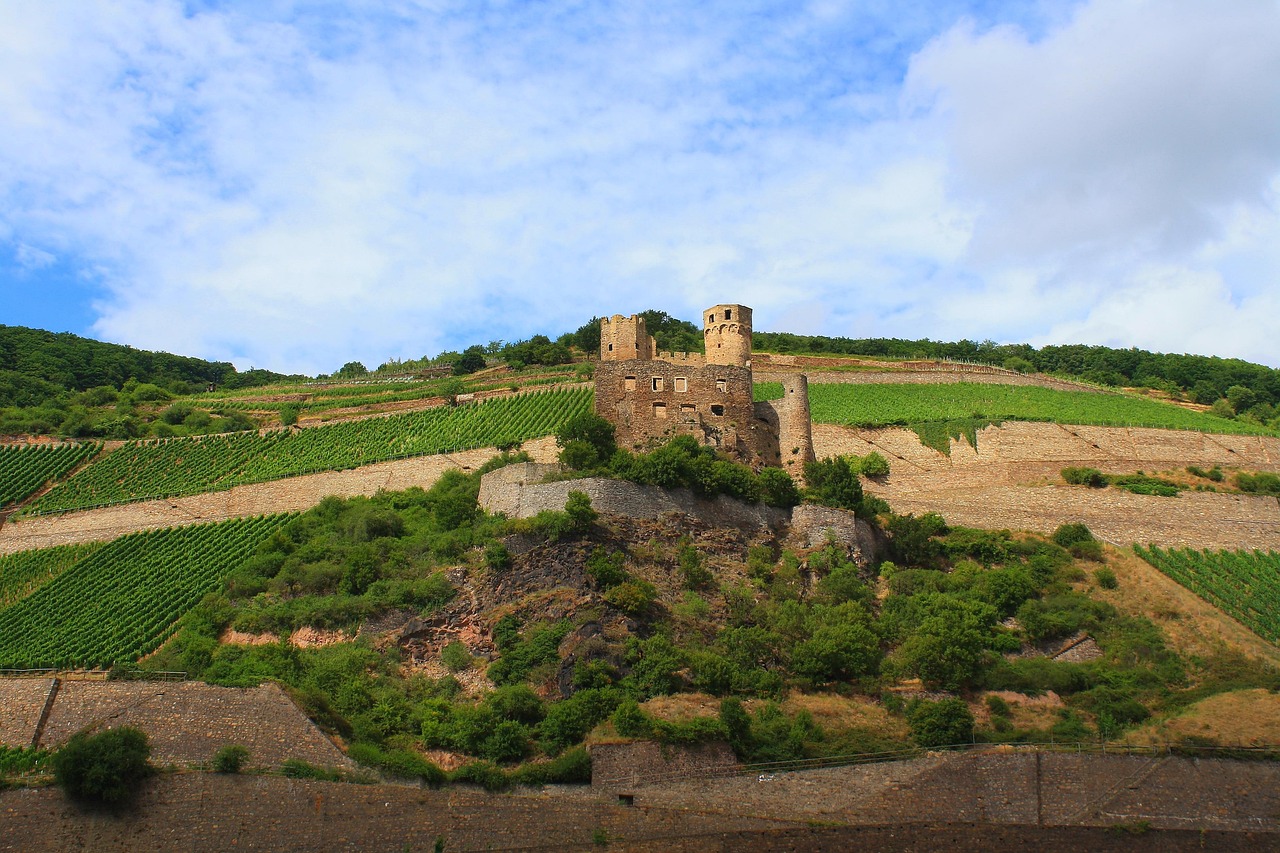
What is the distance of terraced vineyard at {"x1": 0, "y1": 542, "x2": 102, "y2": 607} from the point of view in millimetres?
38713

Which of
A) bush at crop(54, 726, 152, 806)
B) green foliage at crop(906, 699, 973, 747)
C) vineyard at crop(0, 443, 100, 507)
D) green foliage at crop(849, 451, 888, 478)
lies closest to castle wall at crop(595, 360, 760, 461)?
green foliage at crop(849, 451, 888, 478)

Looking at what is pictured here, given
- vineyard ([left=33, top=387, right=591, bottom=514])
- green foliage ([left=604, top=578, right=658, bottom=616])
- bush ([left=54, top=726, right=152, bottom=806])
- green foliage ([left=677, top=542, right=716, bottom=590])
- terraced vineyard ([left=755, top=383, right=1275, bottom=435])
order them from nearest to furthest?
1. bush ([left=54, top=726, right=152, bottom=806])
2. green foliage ([left=604, top=578, right=658, bottom=616])
3. green foliage ([left=677, top=542, right=716, bottom=590])
4. vineyard ([left=33, top=387, right=591, bottom=514])
5. terraced vineyard ([left=755, top=383, right=1275, bottom=435])

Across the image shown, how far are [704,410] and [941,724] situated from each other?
Answer: 15.4m

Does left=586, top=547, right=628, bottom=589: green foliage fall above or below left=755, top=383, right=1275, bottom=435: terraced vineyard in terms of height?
below

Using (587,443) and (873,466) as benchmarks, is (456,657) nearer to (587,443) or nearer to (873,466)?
(587,443)

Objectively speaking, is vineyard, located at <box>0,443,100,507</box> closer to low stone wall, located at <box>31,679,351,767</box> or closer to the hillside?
the hillside

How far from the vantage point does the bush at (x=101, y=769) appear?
66.9 ft

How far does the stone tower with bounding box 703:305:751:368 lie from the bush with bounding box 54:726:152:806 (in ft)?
82.3

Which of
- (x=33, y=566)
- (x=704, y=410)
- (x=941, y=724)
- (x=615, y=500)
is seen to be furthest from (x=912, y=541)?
(x=33, y=566)

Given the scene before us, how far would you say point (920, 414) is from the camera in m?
50.0

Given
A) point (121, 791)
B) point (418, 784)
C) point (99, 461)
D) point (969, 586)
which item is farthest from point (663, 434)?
point (99, 461)

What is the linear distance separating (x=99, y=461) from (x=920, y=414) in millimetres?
34818

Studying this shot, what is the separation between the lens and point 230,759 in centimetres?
2145

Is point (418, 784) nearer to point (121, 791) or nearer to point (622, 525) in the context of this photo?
point (121, 791)
